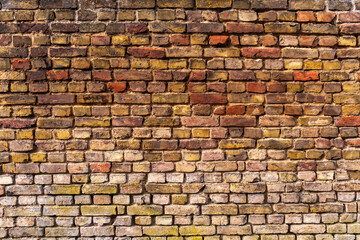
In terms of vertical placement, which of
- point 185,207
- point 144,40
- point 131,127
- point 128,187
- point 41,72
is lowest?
point 185,207

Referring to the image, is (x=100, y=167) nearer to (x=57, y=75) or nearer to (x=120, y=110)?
(x=120, y=110)

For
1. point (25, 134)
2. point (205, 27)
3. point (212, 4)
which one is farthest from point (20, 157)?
point (212, 4)

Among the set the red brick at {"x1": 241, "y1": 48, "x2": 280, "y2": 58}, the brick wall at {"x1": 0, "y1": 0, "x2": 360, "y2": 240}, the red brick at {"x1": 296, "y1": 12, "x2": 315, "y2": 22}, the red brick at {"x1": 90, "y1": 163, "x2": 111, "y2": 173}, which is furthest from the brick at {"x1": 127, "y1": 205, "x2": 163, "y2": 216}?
the red brick at {"x1": 296, "y1": 12, "x2": 315, "y2": 22}

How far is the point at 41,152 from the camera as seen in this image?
6.30ft

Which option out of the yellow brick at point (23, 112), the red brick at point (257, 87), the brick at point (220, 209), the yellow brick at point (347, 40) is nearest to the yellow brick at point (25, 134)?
the yellow brick at point (23, 112)

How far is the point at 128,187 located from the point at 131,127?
481 mm

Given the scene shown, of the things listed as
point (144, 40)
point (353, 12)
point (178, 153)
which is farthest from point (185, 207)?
point (353, 12)

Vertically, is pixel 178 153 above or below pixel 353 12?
below

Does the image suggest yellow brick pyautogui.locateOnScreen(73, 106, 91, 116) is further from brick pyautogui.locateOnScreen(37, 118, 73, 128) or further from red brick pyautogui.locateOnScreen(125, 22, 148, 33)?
red brick pyautogui.locateOnScreen(125, 22, 148, 33)

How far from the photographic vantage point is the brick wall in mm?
1909

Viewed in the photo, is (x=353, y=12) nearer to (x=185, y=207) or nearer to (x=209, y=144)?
(x=209, y=144)

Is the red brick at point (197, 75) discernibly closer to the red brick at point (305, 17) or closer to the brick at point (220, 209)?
the red brick at point (305, 17)

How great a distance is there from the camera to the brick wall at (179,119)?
75.2 inches

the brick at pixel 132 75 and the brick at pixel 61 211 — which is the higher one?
the brick at pixel 132 75
